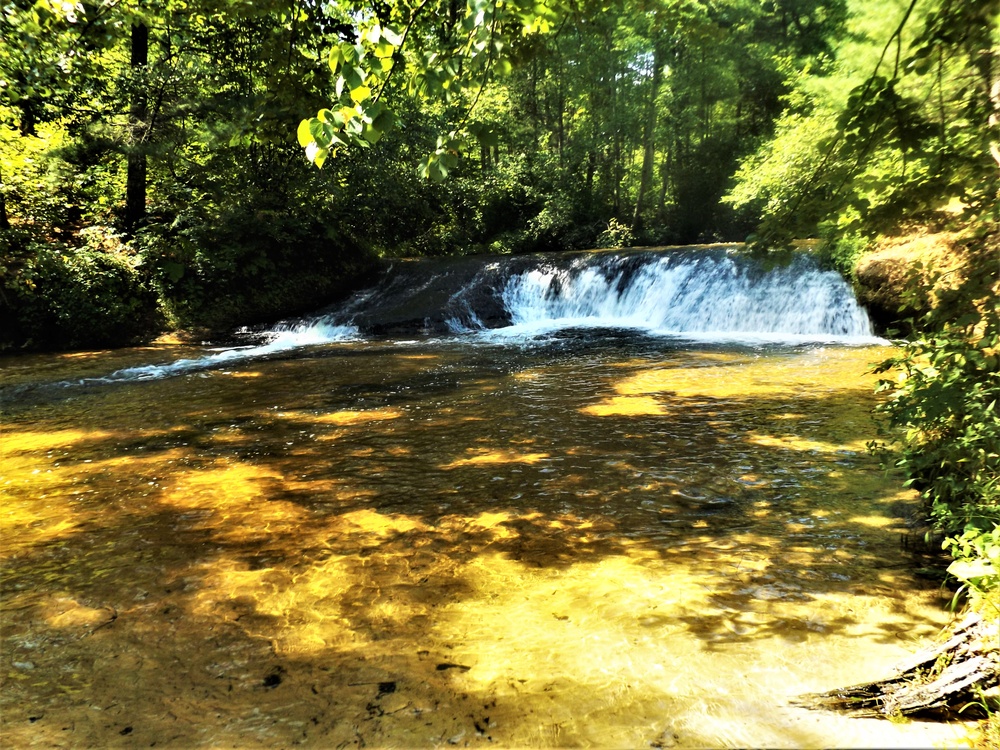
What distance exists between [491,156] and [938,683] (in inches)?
1241

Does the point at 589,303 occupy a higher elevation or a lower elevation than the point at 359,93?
lower

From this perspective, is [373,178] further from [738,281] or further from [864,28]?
[864,28]

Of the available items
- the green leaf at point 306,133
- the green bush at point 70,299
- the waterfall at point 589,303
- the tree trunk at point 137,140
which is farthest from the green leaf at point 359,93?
the green bush at point 70,299

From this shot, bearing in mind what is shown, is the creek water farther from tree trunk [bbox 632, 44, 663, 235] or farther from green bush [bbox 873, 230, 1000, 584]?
tree trunk [bbox 632, 44, 663, 235]

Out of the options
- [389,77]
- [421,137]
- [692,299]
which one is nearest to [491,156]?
[421,137]

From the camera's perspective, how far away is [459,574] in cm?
358

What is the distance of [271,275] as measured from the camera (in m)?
16.5

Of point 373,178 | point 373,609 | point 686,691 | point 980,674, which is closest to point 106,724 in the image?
point 373,609

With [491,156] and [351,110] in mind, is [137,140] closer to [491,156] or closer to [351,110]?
[351,110]

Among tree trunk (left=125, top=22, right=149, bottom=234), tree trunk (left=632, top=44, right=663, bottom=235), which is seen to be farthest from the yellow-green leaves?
tree trunk (left=632, top=44, right=663, bottom=235)

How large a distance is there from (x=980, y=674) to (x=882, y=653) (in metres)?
0.61

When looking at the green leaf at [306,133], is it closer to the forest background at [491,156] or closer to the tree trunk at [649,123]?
the forest background at [491,156]

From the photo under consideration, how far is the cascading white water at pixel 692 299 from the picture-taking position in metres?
13.2

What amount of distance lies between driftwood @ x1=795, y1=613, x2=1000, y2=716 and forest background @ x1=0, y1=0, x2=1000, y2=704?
40cm
